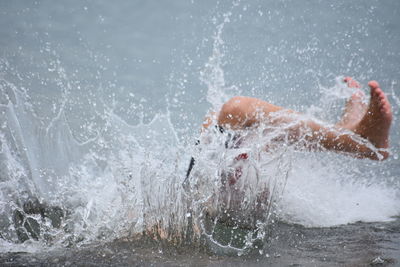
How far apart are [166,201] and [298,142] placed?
43.9 inches

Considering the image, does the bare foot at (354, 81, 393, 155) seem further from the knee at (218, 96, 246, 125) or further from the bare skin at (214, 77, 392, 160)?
the knee at (218, 96, 246, 125)

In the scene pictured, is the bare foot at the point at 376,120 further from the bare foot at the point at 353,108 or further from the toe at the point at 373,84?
the bare foot at the point at 353,108

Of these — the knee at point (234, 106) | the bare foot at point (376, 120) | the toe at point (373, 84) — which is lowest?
the bare foot at point (376, 120)

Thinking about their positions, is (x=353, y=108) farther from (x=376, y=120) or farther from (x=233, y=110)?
(x=233, y=110)

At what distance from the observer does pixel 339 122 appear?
2.73 meters

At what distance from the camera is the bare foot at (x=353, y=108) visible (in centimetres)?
265

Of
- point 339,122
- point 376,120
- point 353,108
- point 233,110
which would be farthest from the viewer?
point 353,108

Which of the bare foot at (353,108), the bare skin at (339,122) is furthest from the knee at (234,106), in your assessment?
the bare foot at (353,108)

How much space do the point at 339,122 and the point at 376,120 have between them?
46cm

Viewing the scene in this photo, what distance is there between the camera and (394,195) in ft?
16.2

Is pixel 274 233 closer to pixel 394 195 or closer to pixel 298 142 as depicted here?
pixel 298 142

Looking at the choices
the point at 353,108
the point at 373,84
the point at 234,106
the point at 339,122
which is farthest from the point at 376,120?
the point at 234,106

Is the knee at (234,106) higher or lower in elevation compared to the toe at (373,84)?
lower

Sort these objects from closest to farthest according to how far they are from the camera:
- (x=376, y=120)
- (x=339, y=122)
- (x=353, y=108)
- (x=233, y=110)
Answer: (x=376, y=120), (x=233, y=110), (x=339, y=122), (x=353, y=108)
